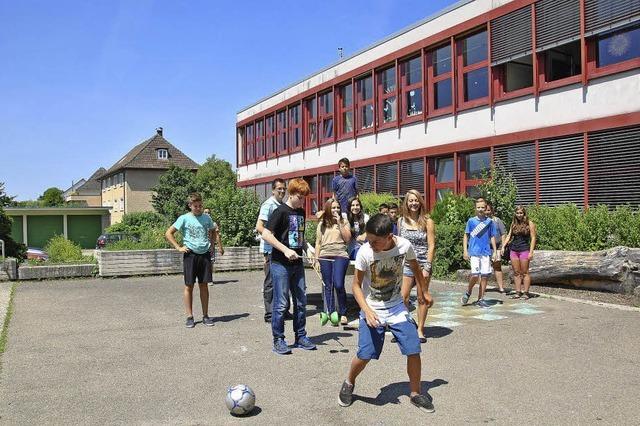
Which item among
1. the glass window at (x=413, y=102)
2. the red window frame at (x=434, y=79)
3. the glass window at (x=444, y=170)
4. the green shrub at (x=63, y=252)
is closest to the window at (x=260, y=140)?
the glass window at (x=413, y=102)

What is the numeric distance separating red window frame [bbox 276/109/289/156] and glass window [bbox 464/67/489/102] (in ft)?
40.3

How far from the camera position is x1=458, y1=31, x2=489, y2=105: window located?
16562 mm

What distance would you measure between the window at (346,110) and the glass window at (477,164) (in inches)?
259

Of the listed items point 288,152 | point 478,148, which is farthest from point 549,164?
point 288,152

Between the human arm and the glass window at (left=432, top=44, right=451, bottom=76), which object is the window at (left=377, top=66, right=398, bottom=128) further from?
the human arm

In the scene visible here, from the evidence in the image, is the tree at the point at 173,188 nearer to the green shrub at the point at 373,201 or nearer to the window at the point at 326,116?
the window at the point at 326,116

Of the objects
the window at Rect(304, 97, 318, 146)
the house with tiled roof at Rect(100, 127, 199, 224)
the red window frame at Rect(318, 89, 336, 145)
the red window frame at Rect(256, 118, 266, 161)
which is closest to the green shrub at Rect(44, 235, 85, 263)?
the red window frame at Rect(318, 89, 336, 145)

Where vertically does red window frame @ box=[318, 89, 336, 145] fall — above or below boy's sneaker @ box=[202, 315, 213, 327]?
above

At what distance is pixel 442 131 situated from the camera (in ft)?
58.9

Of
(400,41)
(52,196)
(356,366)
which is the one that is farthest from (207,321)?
(52,196)

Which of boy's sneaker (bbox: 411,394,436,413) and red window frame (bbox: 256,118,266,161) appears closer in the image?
boy's sneaker (bbox: 411,394,436,413)

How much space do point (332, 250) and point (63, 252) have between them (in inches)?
459

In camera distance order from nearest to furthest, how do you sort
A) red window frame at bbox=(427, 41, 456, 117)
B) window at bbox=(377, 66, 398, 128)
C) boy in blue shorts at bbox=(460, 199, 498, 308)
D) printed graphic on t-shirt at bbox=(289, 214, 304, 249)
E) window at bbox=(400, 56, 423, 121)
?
printed graphic on t-shirt at bbox=(289, 214, 304, 249)
boy in blue shorts at bbox=(460, 199, 498, 308)
red window frame at bbox=(427, 41, 456, 117)
window at bbox=(400, 56, 423, 121)
window at bbox=(377, 66, 398, 128)

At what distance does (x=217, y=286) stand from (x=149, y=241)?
4.67 m
